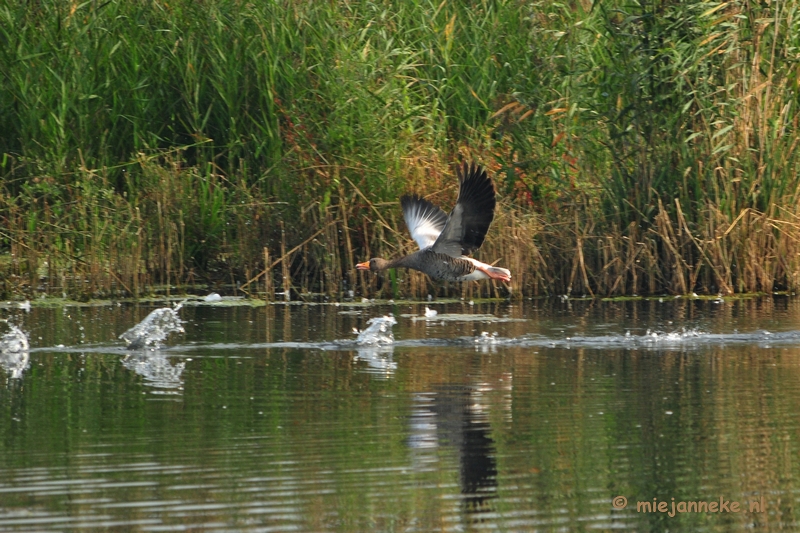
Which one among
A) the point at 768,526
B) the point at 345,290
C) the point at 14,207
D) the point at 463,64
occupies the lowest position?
the point at 768,526

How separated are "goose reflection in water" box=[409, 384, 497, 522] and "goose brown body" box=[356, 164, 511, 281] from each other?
250 cm

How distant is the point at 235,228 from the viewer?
1364 cm

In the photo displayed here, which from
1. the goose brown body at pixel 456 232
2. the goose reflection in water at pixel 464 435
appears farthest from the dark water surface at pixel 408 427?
the goose brown body at pixel 456 232

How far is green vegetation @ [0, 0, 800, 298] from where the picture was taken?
41.6 feet

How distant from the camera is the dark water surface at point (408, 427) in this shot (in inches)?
195

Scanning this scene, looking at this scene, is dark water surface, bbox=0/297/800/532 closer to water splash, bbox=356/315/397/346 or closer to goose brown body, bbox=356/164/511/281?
water splash, bbox=356/315/397/346

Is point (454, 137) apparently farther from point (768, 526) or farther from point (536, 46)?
point (768, 526)

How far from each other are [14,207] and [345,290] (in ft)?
10.8

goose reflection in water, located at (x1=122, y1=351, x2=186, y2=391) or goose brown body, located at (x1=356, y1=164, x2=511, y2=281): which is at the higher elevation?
goose brown body, located at (x1=356, y1=164, x2=511, y2=281)

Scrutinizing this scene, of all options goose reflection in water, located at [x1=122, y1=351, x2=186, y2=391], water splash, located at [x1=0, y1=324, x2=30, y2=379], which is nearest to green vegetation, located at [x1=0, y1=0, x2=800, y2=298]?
water splash, located at [x1=0, y1=324, x2=30, y2=379]

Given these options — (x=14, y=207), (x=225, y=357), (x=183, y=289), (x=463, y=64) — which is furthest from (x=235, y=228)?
(x=225, y=357)

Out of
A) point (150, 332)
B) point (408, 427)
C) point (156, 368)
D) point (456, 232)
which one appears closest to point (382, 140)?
point (456, 232)

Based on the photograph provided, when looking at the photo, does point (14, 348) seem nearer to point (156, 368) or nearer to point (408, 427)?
point (156, 368)

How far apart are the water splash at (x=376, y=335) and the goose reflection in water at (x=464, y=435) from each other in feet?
6.67
